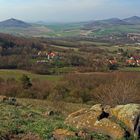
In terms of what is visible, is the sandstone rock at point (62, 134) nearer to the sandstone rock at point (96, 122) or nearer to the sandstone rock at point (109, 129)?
the sandstone rock at point (96, 122)

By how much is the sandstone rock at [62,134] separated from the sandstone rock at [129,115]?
6.65ft

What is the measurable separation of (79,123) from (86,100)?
131 ft

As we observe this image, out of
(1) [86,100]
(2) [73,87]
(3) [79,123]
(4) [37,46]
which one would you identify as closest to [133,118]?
(3) [79,123]

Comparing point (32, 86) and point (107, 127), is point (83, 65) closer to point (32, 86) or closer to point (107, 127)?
point (32, 86)

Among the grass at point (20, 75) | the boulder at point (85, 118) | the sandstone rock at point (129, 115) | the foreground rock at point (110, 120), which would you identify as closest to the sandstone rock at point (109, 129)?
the foreground rock at point (110, 120)

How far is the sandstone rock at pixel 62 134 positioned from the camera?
31.7 ft

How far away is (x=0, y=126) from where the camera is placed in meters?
10.5

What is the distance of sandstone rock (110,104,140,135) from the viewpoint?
1084 centimetres

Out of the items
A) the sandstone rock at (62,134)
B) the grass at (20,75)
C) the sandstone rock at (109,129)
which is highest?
the sandstone rock at (62,134)

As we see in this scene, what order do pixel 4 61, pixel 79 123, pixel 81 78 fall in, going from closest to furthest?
1. pixel 79 123
2. pixel 81 78
3. pixel 4 61

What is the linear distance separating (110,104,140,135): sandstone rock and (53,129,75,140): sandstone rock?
203 centimetres

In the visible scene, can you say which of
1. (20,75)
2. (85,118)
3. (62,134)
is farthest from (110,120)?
(20,75)

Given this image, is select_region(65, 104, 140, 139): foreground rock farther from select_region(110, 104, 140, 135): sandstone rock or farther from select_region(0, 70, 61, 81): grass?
select_region(0, 70, 61, 81): grass

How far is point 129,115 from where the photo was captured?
11.2 meters
